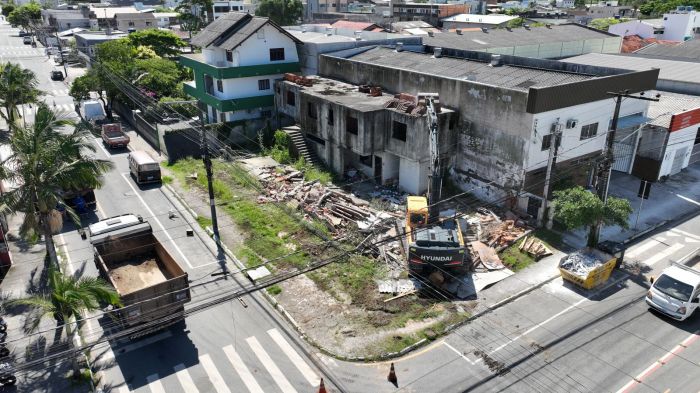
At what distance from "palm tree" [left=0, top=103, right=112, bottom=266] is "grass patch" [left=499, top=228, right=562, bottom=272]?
22001 millimetres

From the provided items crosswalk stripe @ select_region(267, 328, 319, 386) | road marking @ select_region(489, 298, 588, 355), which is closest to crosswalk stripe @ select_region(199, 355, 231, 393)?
crosswalk stripe @ select_region(267, 328, 319, 386)

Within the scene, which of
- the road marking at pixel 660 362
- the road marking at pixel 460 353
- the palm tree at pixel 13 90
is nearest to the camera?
the road marking at pixel 660 362

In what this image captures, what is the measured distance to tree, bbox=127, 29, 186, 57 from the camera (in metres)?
73.1

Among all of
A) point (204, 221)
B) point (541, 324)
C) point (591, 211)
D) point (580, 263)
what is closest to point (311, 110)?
point (204, 221)

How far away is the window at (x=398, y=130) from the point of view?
3500 centimetres

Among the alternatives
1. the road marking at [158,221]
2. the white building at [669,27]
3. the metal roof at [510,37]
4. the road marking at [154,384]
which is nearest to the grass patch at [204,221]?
the road marking at [158,221]

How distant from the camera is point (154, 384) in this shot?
19.2 meters

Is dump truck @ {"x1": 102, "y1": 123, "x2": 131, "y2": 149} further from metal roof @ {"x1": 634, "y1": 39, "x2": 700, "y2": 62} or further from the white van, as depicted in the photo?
metal roof @ {"x1": 634, "y1": 39, "x2": 700, "y2": 62}

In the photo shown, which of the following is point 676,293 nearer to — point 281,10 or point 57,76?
point 57,76

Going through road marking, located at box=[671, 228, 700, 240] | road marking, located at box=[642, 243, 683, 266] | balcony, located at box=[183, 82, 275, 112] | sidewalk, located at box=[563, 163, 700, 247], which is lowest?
road marking, located at box=[642, 243, 683, 266]

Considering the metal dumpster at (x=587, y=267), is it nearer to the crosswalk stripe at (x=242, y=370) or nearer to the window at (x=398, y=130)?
the window at (x=398, y=130)

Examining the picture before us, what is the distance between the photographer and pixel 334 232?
30031mm

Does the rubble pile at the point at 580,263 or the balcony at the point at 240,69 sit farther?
the balcony at the point at 240,69

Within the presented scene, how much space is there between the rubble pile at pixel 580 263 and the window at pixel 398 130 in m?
14.0
